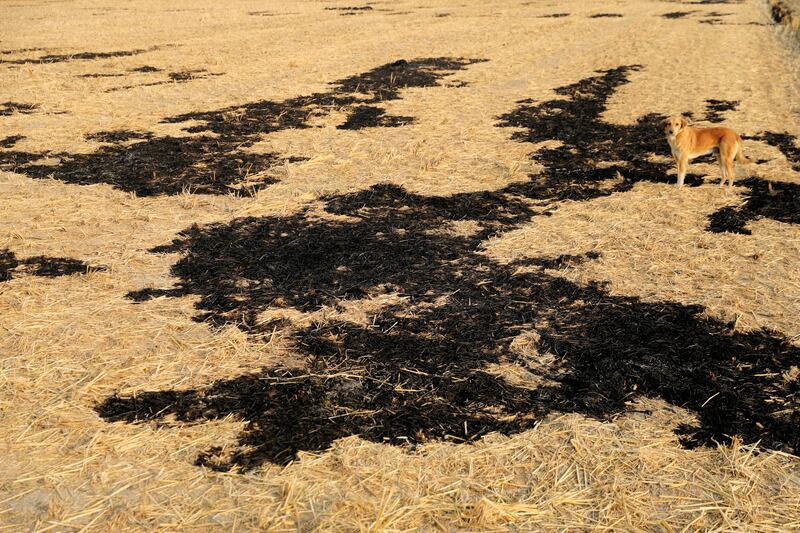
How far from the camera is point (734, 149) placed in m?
8.59

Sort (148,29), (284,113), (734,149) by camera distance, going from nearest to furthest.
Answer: (734,149), (284,113), (148,29)

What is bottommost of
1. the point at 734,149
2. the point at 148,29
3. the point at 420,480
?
the point at 420,480

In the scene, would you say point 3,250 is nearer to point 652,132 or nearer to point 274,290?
point 274,290

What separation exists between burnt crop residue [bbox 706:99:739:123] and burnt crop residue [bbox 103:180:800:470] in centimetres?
737

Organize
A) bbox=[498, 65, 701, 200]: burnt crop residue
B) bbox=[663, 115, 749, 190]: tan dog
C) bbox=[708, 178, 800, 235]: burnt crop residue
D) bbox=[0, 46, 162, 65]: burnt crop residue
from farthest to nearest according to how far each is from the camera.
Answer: bbox=[0, 46, 162, 65]: burnt crop residue < bbox=[498, 65, 701, 200]: burnt crop residue < bbox=[663, 115, 749, 190]: tan dog < bbox=[708, 178, 800, 235]: burnt crop residue

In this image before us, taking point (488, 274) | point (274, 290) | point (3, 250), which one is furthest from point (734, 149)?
point (3, 250)

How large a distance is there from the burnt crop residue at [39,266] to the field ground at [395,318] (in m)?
0.03

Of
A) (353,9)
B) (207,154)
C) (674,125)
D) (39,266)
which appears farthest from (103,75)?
(353,9)

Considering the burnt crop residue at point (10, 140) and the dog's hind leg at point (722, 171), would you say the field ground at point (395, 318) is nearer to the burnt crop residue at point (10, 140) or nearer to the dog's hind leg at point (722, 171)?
the burnt crop residue at point (10, 140)

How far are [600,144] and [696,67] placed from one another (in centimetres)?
846

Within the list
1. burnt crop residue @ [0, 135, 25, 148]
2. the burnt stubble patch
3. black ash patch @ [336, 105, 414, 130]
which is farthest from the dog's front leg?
burnt crop residue @ [0, 135, 25, 148]

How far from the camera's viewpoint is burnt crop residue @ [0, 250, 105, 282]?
21.8ft

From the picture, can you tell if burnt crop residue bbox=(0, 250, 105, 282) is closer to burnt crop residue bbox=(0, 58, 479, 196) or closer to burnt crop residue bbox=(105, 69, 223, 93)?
burnt crop residue bbox=(0, 58, 479, 196)

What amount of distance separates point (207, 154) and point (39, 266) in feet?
A: 14.0
